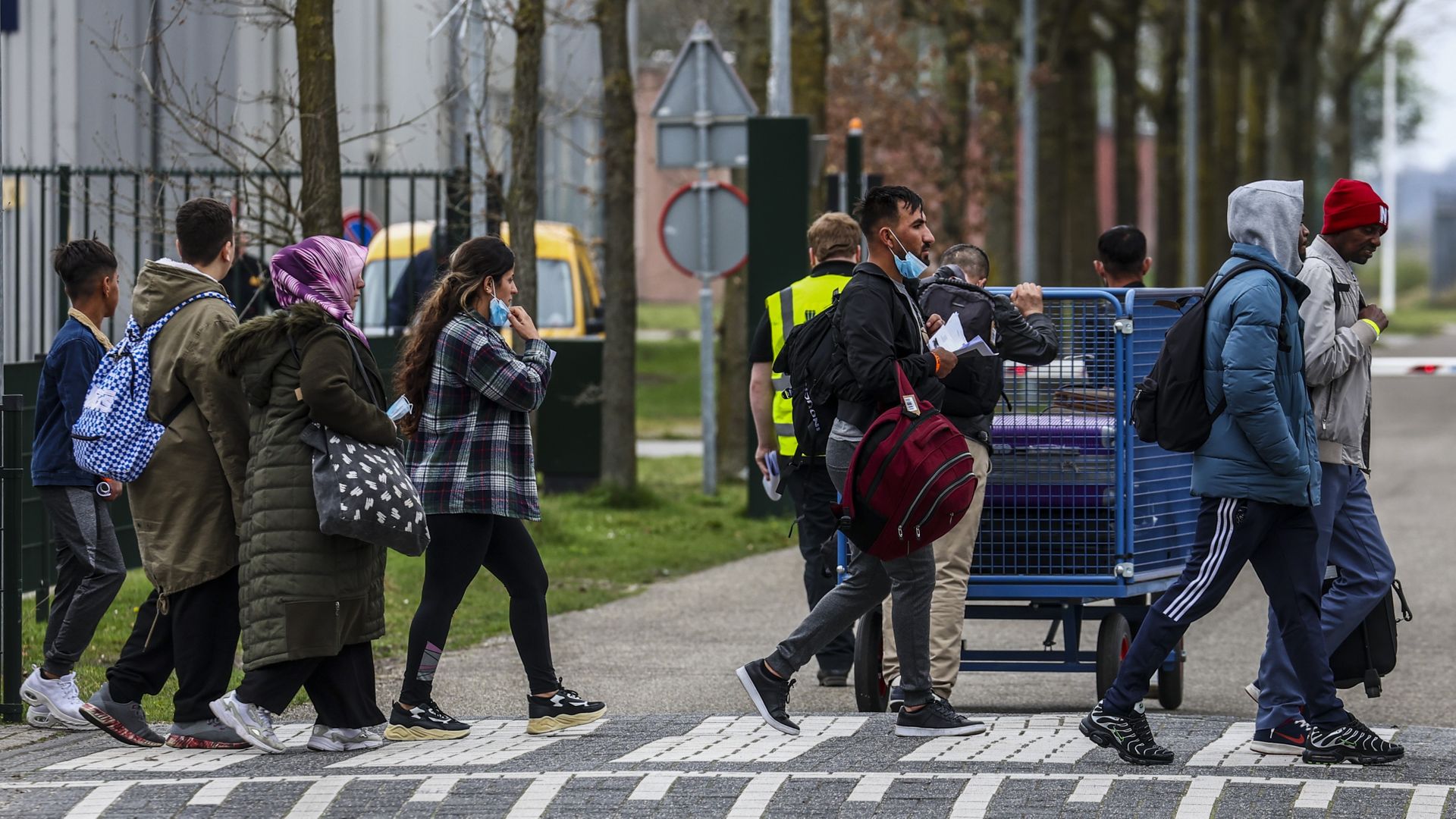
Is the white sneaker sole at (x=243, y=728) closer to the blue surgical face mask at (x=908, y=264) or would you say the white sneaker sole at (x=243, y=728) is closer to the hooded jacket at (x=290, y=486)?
the hooded jacket at (x=290, y=486)

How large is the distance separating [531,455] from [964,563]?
165 centimetres

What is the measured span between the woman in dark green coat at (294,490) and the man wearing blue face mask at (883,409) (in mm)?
1350

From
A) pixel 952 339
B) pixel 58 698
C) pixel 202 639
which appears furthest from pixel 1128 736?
pixel 58 698

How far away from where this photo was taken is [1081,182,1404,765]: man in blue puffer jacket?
621 centimetres

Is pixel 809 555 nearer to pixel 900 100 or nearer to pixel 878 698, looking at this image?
pixel 878 698

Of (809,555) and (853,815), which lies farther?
(809,555)

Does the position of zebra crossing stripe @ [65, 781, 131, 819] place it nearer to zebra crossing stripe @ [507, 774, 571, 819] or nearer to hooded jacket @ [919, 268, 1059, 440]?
zebra crossing stripe @ [507, 774, 571, 819]

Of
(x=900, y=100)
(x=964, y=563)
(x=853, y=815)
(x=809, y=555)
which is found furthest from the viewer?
(x=900, y=100)

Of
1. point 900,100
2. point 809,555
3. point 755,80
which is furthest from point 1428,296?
point 809,555

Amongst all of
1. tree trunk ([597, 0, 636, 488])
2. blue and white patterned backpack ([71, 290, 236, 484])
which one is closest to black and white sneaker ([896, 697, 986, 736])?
blue and white patterned backpack ([71, 290, 236, 484])

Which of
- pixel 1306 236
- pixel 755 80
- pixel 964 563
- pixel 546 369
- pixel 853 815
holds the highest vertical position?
pixel 755 80

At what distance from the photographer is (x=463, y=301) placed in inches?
269

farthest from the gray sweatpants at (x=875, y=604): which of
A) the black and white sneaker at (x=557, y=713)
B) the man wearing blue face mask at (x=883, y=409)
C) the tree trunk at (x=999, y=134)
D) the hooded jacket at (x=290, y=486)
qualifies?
the tree trunk at (x=999, y=134)

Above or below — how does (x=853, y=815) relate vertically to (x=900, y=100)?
below
